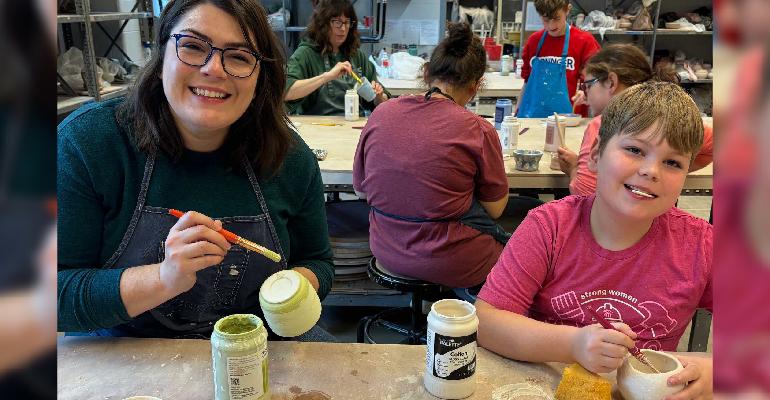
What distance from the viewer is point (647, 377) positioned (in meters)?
1.00

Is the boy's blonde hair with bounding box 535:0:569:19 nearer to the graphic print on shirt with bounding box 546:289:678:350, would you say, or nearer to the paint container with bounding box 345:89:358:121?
the paint container with bounding box 345:89:358:121

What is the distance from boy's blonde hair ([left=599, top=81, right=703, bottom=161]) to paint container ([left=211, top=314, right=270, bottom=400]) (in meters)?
0.86

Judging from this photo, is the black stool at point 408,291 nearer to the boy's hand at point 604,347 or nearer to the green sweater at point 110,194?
the green sweater at point 110,194

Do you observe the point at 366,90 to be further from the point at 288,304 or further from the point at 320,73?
the point at 288,304

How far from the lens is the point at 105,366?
1119mm

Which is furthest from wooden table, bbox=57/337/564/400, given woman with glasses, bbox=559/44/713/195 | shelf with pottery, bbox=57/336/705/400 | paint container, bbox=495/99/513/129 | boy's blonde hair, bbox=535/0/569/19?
boy's blonde hair, bbox=535/0/569/19

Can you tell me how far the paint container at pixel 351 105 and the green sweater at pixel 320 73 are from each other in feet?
0.65

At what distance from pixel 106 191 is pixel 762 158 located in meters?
1.31

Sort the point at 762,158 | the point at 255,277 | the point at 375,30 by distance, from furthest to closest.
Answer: the point at 375,30 < the point at 255,277 < the point at 762,158

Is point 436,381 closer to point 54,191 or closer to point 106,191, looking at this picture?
point 106,191

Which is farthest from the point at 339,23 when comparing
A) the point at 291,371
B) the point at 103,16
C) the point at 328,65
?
the point at 291,371

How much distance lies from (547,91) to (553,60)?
1.17 ft

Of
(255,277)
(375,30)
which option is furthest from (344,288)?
(375,30)

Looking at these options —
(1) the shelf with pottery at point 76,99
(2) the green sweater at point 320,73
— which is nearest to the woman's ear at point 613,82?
(2) the green sweater at point 320,73
